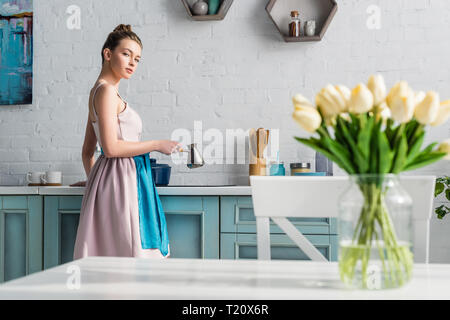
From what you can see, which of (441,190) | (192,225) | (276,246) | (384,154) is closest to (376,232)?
(384,154)

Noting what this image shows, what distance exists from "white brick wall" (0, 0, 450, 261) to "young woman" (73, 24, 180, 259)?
0.89 metres

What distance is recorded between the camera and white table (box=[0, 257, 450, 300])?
2.33ft

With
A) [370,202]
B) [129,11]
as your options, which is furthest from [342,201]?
[129,11]

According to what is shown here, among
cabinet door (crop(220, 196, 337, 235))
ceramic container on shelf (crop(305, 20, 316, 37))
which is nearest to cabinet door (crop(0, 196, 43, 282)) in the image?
cabinet door (crop(220, 196, 337, 235))

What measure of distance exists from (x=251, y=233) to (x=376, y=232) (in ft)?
5.58

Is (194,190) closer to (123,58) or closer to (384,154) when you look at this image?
(123,58)

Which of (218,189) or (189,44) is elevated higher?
(189,44)

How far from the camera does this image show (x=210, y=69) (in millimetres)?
3076

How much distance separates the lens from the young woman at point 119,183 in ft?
6.69

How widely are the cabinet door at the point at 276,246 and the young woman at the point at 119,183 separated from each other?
0.36 meters

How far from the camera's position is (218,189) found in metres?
2.42

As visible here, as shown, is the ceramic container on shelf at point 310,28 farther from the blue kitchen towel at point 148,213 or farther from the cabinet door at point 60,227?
the cabinet door at point 60,227

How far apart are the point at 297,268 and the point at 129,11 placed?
2661 millimetres

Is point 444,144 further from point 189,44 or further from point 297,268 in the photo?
point 189,44
